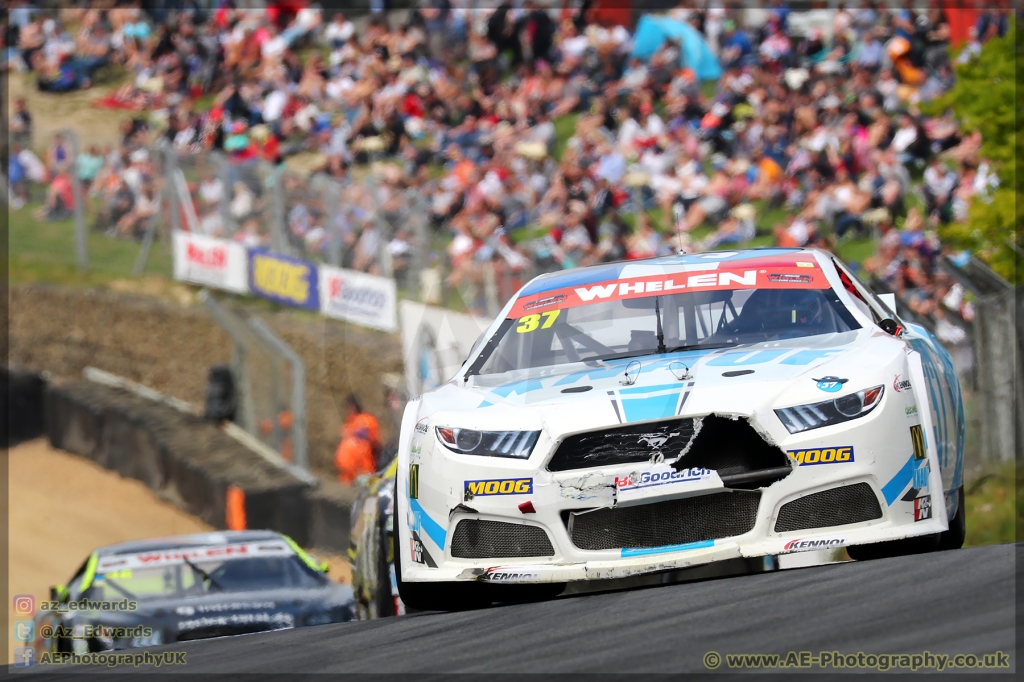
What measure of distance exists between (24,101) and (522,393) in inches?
→ 940

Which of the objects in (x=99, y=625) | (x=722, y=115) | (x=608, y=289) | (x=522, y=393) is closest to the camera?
(x=522, y=393)

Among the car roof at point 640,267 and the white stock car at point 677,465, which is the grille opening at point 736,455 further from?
the car roof at point 640,267

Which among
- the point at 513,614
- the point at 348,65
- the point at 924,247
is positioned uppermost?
the point at 348,65

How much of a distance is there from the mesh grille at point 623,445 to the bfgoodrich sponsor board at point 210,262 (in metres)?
14.6

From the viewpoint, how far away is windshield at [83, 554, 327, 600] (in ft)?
28.0

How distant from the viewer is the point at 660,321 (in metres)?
5.82

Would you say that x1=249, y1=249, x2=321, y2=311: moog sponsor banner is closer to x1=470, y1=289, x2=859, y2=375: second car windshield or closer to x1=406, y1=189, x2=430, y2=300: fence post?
x1=406, y1=189, x2=430, y2=300: fence post

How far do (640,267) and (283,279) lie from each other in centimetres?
1233

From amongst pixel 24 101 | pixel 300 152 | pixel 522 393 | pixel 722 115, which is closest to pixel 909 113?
pixel 722 115

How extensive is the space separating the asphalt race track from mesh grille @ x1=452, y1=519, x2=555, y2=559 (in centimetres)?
19

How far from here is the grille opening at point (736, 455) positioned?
15.3 feet

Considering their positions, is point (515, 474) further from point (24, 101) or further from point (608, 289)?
point (24, 101)

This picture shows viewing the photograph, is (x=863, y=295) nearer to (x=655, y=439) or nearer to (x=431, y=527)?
(x=655, y=439)

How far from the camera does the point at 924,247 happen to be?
47.1ft
